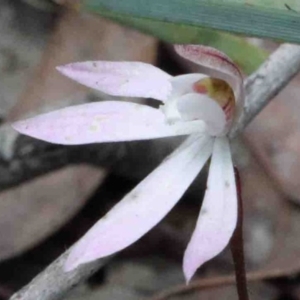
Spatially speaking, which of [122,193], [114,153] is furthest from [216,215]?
[122,193]

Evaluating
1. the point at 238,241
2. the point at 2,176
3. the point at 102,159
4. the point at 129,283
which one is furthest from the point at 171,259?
the point at 238,241

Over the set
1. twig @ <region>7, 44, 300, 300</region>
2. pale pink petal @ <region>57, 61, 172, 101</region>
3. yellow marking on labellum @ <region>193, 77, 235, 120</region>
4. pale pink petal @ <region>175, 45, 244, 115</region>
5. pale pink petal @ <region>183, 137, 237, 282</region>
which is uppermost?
pale pink petal @ <region>175, 45, 244, 115</region>

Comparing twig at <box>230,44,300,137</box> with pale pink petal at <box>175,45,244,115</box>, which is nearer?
pale pink petal at <box>175,45,244,115</box>

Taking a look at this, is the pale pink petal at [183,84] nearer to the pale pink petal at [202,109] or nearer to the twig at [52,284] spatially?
the pale pink petal at [202,109]

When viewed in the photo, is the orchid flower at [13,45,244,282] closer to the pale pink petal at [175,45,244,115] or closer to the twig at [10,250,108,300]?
the pale pink petal at [175,45,244,115]

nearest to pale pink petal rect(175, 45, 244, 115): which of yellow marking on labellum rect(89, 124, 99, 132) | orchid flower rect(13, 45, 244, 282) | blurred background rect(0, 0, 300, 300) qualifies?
orchid flower rect(13, 45, 244, 282)

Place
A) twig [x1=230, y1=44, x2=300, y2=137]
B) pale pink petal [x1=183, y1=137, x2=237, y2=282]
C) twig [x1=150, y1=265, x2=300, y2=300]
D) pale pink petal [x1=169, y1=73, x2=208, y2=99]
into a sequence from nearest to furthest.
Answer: pale pink petal [x1=183, y1=137, x2=237, y2=282] → pale pink petal [x1=169, y1=73, x2=208, y2=99] → twig [x1=230, y1=44, x2=300, y2=137] → twig [x1=150, y1=265, x2=300, y2=300]

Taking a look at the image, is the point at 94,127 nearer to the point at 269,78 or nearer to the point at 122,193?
the point at 269,78
